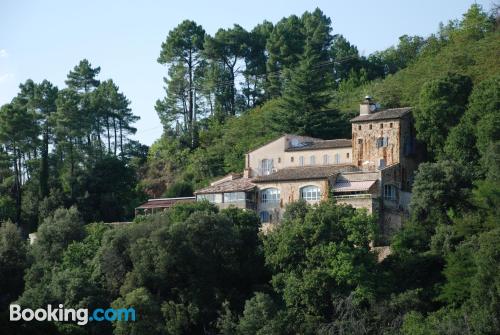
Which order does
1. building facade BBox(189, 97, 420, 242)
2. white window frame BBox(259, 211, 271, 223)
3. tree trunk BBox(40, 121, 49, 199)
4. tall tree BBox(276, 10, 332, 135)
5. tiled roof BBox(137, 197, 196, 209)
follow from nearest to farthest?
building facade BBox(189, 97, 420, 242) → white window frame BBox(259, 211, 271, 223) → tiled roof BBox(137, 197, 196, 209) → tall tree BBox(276, 10, 332, 135) → tree trunk BBox(40, 121, 49, 199)

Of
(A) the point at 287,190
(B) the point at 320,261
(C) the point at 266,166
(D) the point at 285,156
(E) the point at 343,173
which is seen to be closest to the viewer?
(B) the point at 320,261

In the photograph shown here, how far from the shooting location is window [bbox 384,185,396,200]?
59.2 meters

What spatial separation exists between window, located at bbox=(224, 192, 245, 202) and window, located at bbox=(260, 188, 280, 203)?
1157 mm

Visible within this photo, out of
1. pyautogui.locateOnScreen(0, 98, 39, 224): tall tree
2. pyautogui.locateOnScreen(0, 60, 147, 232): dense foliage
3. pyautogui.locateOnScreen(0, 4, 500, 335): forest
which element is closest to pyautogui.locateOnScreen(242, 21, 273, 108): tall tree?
pyautogui.locateOnScreen(0, 4, 500, 335): forest

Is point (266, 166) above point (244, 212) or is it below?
above

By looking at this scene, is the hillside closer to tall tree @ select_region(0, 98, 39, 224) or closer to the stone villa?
the stone villa

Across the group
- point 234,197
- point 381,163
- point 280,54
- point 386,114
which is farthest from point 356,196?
point 280,54

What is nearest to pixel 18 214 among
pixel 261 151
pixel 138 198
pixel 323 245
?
pixel 138 198

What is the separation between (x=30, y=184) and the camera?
74750 mm

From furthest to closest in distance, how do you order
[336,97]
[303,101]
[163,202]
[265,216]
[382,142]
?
[336,97], [303,101], [163,202], [265,216], [382,142]

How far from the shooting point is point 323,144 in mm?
65000

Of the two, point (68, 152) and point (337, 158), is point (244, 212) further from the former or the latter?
point (68, 152)

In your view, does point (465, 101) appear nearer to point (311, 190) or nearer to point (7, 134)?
point (311, 190)

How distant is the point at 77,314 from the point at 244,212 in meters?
10.6
